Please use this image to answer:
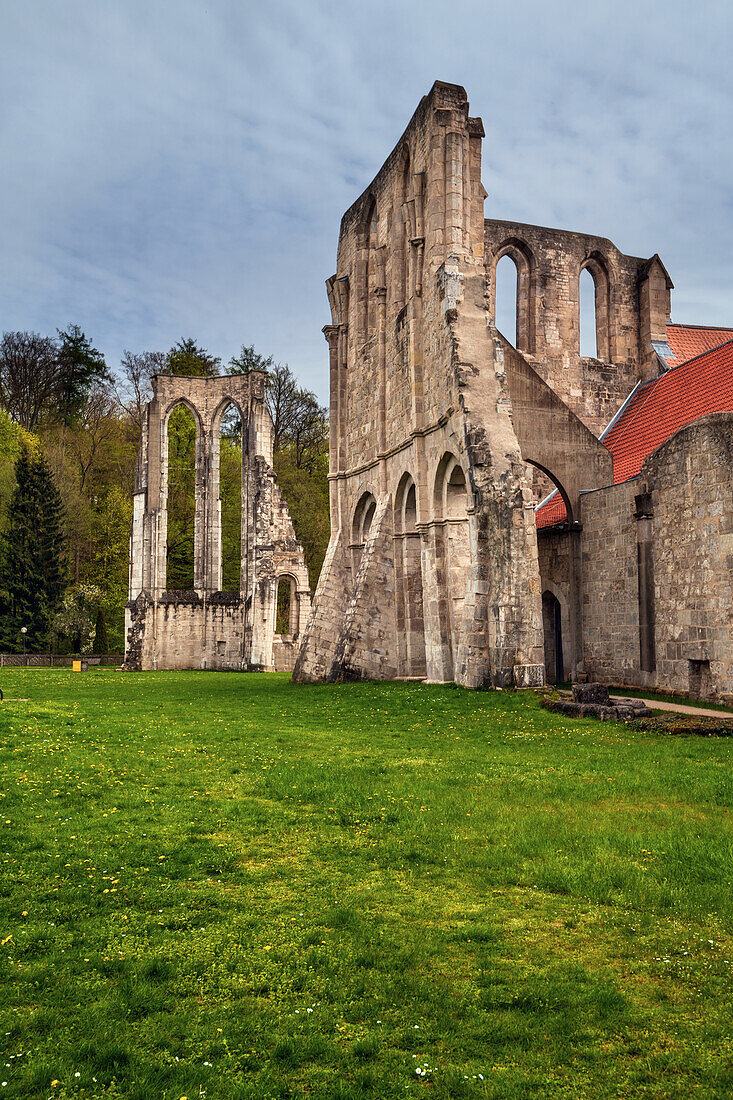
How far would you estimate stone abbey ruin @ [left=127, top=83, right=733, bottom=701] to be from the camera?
14.6 m

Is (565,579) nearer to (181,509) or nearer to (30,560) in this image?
(181,509)

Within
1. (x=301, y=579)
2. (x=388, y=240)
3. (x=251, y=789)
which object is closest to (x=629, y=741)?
(x=251, y=789)

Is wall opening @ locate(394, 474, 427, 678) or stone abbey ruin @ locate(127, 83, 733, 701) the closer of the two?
stone abbey ruin @ locate(127, 83, 733, 701)

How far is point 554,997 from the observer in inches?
144

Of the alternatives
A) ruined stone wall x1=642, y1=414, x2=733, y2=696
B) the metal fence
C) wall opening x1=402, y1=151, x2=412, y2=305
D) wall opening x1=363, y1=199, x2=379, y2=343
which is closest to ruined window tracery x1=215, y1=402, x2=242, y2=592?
the metal fence

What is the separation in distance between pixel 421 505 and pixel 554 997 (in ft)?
52.6

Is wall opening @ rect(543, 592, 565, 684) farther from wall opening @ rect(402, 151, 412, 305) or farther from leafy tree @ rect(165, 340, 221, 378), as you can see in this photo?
leafy tree @ rect(165, 340, 221, 378)

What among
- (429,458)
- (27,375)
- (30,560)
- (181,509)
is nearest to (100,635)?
(30,560)

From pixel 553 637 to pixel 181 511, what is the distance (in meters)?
22.9

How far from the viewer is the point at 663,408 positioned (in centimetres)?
2230

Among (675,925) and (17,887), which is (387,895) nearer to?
(675,925)

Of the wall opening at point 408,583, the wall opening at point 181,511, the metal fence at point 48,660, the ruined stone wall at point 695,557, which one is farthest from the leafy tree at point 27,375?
the ruined stone wall at point 695,557

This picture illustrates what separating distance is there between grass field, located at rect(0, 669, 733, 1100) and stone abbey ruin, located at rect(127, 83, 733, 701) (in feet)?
20.2

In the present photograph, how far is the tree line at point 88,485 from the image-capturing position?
3888cm
